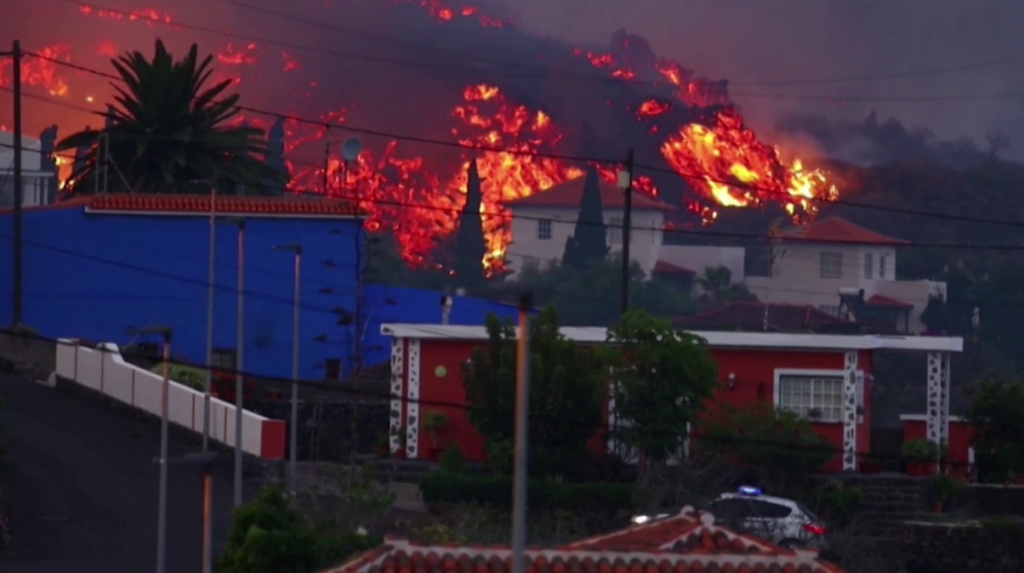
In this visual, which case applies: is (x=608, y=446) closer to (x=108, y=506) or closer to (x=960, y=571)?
(x=960, y=571)

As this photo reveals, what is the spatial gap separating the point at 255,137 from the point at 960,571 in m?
32.7

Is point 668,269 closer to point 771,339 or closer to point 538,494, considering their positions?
point 771,339

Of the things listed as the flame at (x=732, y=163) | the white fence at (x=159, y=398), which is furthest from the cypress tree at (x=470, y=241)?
the white fence at (x=159, y=398)

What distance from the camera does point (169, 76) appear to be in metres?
51.5

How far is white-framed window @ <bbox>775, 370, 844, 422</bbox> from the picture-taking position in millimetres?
36656

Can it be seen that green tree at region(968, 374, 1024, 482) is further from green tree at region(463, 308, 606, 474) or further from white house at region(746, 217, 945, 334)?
white house at region(746, 217, 945, 334)

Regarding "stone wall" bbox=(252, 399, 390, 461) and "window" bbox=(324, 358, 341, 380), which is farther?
"window" bbox=(324, 358, 341, 380)

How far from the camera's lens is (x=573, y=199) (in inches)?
3807

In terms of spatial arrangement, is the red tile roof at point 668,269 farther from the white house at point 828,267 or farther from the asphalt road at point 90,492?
the asphalt road at point 90,492

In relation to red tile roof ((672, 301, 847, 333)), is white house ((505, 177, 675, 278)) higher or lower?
higher

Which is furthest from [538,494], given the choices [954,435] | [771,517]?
[954,435]

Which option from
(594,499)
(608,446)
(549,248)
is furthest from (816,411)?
(549,248)

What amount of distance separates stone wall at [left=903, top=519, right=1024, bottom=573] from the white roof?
8.73 meters

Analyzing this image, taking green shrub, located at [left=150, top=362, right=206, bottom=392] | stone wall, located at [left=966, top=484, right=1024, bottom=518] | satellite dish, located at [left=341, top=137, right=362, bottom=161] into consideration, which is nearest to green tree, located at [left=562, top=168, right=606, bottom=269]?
satellite dish, located at [left=341, top=137, right=362, bottom=161]
